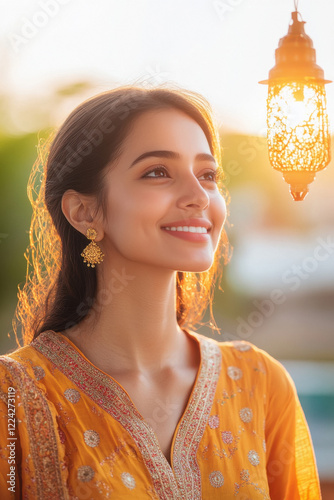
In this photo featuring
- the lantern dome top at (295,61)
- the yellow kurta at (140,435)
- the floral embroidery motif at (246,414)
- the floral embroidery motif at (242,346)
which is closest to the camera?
the lantern dome top at (295,61)

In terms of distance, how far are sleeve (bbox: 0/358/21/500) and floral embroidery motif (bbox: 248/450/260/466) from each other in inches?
19.3

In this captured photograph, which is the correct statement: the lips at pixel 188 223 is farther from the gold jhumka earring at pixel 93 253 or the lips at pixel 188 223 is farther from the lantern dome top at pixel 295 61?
the lantern dome top at pixel 295 61

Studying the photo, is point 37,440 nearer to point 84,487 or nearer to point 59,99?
point 84,487

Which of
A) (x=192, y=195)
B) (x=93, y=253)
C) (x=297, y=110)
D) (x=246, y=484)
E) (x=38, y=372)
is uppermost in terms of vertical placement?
(x=297, y=110)

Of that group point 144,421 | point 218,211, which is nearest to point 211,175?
point 218,211

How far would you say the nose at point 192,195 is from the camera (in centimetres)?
130

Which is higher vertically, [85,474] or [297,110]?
[297,110]

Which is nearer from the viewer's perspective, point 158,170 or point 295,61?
point 295,61

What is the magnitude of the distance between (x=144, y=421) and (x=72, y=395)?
0.16m

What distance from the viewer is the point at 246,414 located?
4.87ft

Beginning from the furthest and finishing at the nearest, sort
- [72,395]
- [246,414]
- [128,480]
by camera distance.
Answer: [246,414]
[72,395]
[128,480]

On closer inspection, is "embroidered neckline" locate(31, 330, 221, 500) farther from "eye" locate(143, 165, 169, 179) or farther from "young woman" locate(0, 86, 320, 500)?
"eye" locate(143, 165, 169, 179)

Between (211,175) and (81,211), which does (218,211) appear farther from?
(81,211)

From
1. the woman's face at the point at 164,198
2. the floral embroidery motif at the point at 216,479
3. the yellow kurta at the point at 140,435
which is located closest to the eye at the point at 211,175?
the woman's face at the point at 164,198
